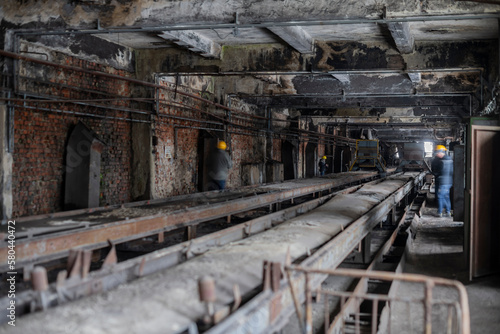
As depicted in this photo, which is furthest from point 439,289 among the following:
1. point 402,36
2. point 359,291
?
point 402,36

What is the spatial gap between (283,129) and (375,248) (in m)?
9.86

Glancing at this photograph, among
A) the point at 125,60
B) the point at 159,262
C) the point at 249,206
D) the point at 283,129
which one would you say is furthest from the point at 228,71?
the point at 283,129

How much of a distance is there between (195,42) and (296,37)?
1863 millimetres

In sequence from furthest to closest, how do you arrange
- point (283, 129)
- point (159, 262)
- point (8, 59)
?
point (283, 129) → point (8, 59) → point (159, 262)

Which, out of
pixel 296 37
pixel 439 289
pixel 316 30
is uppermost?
pixel 316 30

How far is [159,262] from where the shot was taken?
156 inches

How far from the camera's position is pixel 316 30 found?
798cm

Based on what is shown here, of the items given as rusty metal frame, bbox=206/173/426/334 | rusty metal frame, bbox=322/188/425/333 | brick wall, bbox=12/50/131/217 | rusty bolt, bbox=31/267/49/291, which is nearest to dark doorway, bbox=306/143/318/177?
rusty metal frame, bbox=322/188/425/333

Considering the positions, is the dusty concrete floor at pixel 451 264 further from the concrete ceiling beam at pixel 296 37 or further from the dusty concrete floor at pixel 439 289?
the concrete ceiling beam at pixel 296 37

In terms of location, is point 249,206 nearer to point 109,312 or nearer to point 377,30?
point 377,30

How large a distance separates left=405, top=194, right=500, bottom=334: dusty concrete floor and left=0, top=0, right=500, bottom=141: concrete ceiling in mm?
2829

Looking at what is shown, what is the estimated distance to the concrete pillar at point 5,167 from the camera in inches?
260

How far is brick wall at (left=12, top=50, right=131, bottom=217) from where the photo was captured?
7.10m

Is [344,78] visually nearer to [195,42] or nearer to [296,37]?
[296,37]
